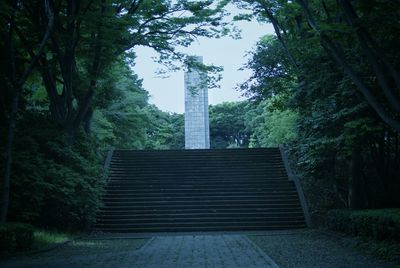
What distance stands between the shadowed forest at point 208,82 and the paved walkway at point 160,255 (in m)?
1.83

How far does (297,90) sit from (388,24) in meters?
5.27

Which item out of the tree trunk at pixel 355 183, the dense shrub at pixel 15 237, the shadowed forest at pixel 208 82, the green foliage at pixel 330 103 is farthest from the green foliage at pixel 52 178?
the tree trunk at pixel 355 183

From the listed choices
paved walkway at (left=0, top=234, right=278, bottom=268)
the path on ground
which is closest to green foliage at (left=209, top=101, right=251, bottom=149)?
the path on ground

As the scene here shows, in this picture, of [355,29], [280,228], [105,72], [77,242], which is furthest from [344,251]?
[105,72]

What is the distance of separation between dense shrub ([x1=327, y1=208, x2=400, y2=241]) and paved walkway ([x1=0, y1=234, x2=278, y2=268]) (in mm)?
2742

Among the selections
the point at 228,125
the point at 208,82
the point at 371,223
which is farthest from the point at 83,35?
the point at 228,125

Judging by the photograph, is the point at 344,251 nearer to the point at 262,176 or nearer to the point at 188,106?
the point at 262,176

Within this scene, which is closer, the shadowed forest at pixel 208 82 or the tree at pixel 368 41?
the tree at pixel 368 41

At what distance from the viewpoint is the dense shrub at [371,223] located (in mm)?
9788

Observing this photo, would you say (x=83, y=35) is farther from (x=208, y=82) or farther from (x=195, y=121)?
(x=195, y=121)

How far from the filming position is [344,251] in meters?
10.1

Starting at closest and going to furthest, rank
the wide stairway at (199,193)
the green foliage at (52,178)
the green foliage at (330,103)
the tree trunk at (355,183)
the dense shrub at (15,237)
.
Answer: the dense shrub at (15,237)
the green foliage at (330,103)
the green foliage at (52,178)
the tree trunk at (355,183)
the wide stairway at (199,193)

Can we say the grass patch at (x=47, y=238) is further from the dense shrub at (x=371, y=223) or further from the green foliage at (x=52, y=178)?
the dense shrub at (x=371, y=223)

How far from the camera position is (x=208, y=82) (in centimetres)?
1905
